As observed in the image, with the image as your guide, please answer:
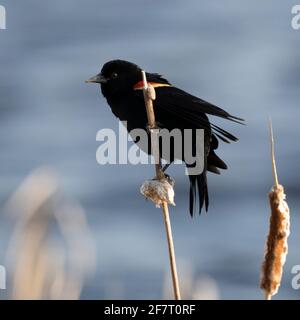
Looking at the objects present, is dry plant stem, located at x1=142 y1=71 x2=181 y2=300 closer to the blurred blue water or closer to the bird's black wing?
the bird's black wing

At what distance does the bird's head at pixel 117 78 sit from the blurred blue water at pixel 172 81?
1.91 meters

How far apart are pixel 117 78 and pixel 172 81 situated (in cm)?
560

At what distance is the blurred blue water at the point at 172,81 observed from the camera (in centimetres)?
744

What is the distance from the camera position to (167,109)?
4.07 meters

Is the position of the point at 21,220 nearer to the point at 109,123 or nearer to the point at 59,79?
the point at 109,123

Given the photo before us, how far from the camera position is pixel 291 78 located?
10.5 meters

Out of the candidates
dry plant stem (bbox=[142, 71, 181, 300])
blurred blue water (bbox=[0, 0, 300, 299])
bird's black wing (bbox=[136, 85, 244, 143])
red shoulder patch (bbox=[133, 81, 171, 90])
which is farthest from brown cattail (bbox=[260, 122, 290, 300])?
blurred blue water (bbox=[0, 0, 300, 299])

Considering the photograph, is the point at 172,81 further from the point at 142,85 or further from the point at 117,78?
the point at 142,85

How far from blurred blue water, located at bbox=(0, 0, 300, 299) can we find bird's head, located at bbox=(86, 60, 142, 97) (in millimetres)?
1909

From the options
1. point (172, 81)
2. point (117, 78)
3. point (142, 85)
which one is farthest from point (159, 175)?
point (172, 81)

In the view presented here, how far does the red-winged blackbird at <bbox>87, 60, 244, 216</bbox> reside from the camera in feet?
12.5

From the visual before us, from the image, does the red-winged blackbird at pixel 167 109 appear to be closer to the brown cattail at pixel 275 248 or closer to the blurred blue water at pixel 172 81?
the brown cattail at pixel 275 248

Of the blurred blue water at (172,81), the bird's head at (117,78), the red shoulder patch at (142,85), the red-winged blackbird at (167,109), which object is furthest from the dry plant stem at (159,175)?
the blurred blue water at (172,81)
